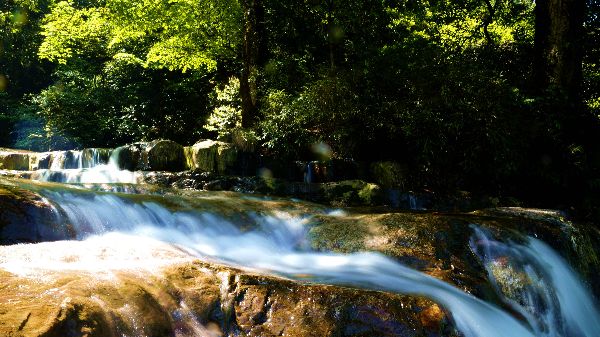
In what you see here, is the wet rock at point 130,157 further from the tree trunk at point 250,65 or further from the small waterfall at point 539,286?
the small waterfall at point 539,286

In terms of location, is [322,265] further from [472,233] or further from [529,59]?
[529,59]

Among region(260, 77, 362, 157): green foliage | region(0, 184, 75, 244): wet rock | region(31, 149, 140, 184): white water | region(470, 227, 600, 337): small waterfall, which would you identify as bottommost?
region(470, 227, 600, 337): small waterfall

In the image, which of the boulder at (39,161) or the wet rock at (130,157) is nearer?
the wet rock at (130,157)

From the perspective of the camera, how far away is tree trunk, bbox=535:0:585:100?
31.2 ft

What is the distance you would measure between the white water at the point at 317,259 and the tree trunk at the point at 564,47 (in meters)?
6.23

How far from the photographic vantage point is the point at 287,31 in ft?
45.1

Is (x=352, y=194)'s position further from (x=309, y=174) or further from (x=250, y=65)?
(x=250, y=65)

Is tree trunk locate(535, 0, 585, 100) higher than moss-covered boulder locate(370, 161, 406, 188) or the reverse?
higher

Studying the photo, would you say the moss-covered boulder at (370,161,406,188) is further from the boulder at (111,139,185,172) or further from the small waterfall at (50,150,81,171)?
the small waterfall at (50,150,81,171)

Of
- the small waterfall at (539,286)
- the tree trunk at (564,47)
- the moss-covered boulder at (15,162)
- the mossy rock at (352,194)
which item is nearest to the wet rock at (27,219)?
the small waterfall at (539,286)

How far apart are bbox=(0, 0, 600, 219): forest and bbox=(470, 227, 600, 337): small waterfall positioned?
428 cm

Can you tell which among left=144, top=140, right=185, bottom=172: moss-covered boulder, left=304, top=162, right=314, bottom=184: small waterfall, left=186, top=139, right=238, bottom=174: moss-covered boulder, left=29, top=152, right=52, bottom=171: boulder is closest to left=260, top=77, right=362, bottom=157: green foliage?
left=304, top=162, right=314, bottom=184: small waterfall

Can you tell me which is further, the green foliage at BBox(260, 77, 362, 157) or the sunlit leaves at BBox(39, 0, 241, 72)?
the sunlit leaves at BBox(39, 0, 241, 72)

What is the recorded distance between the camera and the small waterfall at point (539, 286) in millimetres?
4176
